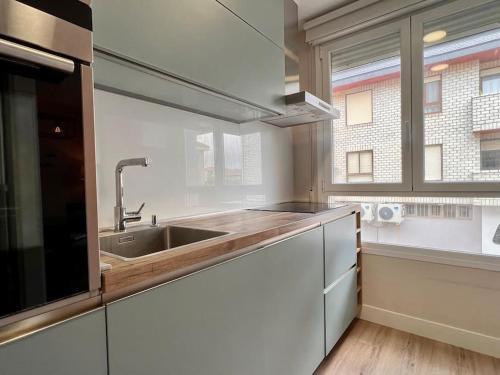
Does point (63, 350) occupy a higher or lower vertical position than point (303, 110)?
lower

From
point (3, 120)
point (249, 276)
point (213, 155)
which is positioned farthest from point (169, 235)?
point (3, 120)

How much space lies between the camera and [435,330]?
1911 mm

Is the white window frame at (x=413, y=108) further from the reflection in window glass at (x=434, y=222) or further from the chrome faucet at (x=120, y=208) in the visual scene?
the chrome faucet at (x=120, y=208)

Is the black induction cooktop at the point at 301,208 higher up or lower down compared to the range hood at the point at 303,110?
lower down

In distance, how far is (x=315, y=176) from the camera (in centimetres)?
248

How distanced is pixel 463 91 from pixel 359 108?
0.70m

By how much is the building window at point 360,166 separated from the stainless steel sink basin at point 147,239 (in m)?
1.64

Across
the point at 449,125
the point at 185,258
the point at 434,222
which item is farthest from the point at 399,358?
the point at 185,258

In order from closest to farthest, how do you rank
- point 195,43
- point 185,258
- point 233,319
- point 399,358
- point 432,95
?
point 185,258, point 233,319, point 195,43, point 399,358, point 432,95

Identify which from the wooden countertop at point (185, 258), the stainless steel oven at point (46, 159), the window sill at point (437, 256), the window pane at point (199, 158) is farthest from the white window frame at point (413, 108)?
the stainless steel oven at point (46, 159)

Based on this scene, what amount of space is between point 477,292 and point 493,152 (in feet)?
3.10

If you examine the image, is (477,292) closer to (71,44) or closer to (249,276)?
(249,276)

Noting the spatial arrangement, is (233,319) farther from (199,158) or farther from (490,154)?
(490,154)

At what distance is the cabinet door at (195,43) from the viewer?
A: 0.84 metres
